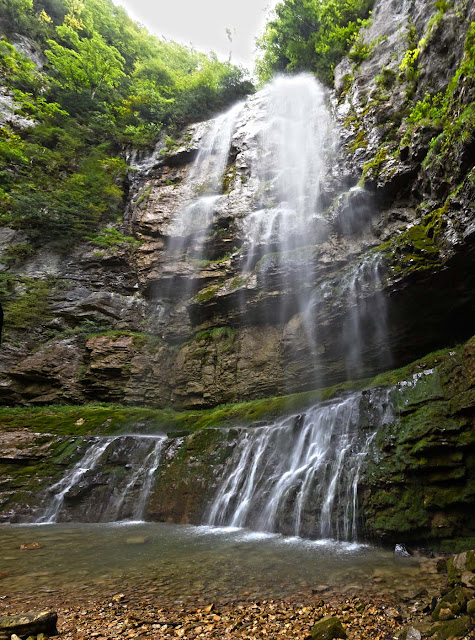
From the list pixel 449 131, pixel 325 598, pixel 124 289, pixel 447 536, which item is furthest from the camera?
pixel 124 289

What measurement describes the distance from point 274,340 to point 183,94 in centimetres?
1969

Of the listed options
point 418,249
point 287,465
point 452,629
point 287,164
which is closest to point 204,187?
point 287,164

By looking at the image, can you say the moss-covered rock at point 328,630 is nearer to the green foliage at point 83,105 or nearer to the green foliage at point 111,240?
the green foliage at point 111,240

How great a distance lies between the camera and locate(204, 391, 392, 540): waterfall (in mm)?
5449

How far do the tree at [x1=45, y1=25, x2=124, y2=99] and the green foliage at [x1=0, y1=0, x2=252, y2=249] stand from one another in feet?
0.19

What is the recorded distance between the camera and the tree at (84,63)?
2019 cm

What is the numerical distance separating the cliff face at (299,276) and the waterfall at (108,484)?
3526mm

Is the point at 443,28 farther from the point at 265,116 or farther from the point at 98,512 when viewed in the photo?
the point at 98,512

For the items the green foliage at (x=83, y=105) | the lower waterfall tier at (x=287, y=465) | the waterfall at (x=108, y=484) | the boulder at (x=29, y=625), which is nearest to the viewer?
the boulder at (x=29, y=625)

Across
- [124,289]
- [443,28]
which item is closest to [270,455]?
[124,289]

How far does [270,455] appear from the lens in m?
7.23

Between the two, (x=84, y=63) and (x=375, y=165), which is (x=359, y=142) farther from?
(x=84, y=63)

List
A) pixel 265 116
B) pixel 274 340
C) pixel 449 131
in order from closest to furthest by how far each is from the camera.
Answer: pixel 449 131
pixel 274 340
pixel 265 116

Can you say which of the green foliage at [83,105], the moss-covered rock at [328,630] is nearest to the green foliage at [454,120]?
the moss-covered rock at [328,630]
